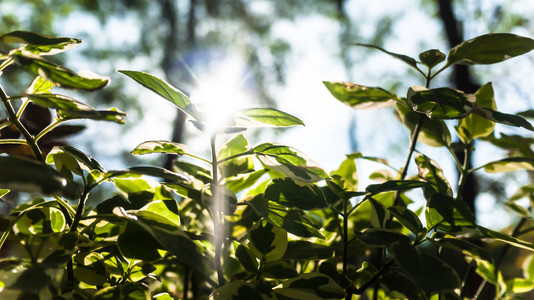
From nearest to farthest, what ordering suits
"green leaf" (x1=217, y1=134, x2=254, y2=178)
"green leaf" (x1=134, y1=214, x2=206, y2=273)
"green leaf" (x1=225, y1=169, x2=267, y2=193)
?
"green leaf" (x1=134, y1=214, x2=206, y2=273), "green leaf" (x1=217, y1=134, x2=254, y2=178), "green leaf" (x1=225, y1=169, x2=267, y2=193)

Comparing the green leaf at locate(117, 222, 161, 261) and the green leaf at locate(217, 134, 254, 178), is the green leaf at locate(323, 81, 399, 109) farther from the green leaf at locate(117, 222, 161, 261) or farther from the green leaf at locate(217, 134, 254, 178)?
the green leaf at locate(117, 222, 161, 261)

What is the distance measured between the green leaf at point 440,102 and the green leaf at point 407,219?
0.11 metres

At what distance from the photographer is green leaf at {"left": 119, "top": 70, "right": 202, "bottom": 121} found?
0.37m

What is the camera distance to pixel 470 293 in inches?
32.1

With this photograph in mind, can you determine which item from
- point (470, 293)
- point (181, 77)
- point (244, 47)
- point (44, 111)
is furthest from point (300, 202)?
point (244, 47)

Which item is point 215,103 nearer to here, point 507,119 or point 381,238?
point 381,238

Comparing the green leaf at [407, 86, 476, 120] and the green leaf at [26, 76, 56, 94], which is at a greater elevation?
the green leaf at [26, 76, 56, 94]

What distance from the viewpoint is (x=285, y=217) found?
387 mm

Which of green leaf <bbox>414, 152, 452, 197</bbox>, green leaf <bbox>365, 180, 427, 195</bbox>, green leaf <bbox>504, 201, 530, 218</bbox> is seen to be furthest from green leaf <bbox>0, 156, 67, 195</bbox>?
green leaf <bbox>504, 201, 530, 218</bbox>

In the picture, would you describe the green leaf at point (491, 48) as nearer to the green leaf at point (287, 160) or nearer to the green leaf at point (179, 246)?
the green leaf at point (287, 160)

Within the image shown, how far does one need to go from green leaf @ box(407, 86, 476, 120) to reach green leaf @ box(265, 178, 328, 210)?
15cm

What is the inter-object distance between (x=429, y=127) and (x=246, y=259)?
331 millimetres

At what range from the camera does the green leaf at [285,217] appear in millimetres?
367

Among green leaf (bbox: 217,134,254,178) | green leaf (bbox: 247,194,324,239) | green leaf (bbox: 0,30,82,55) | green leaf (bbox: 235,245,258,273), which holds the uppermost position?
green leaf (bbox: 0,30,82,55)
